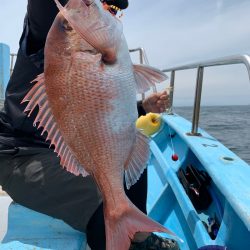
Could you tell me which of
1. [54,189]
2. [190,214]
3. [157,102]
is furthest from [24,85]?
[190,214]

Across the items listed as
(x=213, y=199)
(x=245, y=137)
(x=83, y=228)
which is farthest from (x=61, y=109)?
(x=245, y=137)

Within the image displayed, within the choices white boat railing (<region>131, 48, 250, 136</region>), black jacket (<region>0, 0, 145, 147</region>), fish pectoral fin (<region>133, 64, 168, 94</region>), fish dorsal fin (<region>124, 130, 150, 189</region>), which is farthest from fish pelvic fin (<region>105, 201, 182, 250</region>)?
white boat railing (<region>131, 48, 250, 136</region>)

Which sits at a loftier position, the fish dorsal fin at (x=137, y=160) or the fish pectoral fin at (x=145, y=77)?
the fish pectoral fin at (x=145, y=77)

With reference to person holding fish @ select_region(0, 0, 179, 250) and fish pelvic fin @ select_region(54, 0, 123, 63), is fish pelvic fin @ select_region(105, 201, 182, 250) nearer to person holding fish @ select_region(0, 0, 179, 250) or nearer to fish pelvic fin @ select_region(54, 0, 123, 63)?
person holding fish @ select_region(0, 0, 179, 250)

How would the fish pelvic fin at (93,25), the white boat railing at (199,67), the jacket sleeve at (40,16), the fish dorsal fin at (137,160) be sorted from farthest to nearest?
the white boat railing at (199,67), the jacket sleeve at (40,16), the fish dorsal fin at (137,160), the fish pelvic fin at (93,25)

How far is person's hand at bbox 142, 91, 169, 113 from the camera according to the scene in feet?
6.56

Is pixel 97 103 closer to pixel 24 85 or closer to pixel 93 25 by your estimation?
pixel 93 25

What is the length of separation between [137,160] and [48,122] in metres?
0.38

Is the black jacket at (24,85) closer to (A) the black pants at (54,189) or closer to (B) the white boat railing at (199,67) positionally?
(A) the black pants at (54,189)

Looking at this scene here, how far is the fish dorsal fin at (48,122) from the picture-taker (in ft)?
4.37

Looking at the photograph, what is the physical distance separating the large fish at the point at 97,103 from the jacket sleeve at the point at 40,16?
0.43 m

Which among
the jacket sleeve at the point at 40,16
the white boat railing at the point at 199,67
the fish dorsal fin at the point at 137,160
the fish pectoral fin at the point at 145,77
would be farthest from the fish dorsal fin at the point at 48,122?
the white boat railing at the point at 199,67

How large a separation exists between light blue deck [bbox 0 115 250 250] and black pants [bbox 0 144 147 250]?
150 mm

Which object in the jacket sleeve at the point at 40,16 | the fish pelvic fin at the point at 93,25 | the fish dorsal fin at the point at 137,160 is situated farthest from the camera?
the jacket sleeve at the point at 40,16
